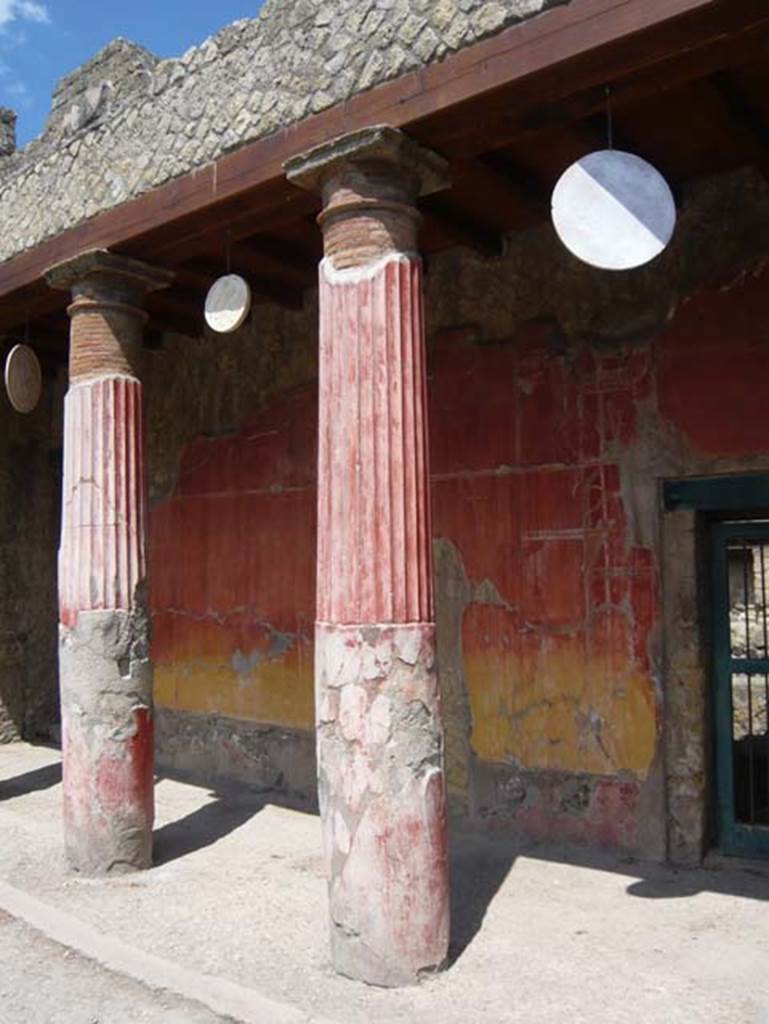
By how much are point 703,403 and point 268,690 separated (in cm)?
378

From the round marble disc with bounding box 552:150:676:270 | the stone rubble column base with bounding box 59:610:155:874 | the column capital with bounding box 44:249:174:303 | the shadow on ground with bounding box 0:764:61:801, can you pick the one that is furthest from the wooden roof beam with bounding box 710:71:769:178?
the shadow on ground with bounding box 0:764:61:801

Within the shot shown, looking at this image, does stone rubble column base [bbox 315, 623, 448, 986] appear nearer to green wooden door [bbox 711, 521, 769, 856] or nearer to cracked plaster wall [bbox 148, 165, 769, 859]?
cracked plaster wall [bbox 148, 165, 769, 859]

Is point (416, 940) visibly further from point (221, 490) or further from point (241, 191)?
point (221, 490)

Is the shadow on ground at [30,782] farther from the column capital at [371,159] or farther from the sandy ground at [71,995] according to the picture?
the column capital at [371,159]

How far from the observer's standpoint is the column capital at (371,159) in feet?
13.1

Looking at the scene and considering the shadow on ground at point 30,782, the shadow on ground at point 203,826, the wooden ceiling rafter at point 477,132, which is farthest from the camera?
the shadow on ground at point 30,782

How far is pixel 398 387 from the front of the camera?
4.02 meters

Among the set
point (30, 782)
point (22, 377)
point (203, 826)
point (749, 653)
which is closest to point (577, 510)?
point (749, 653)

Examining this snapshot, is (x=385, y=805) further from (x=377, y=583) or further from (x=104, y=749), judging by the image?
(x=104, y=749)

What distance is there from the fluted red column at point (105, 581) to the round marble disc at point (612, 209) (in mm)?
2826

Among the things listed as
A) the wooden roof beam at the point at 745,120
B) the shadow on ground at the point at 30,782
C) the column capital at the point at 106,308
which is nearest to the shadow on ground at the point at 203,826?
the shadow on ground at the point at 30,782

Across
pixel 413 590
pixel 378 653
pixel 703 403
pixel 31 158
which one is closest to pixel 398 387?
pixel 413 590

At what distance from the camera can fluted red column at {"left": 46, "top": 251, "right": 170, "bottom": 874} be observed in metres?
5.39

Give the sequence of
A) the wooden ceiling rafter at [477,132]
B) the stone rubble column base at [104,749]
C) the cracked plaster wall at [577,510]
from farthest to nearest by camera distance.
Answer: the stone rubble column base at [104,749] < the cracked plaster wall at [577,510] < the wooden ceiling rafter at [477,132]
